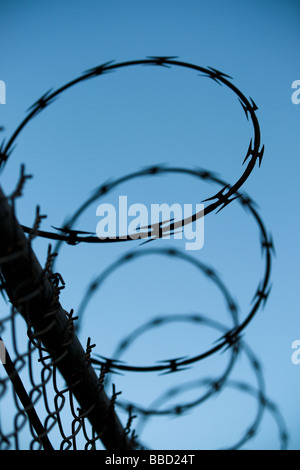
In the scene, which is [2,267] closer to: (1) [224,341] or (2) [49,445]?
(2) [49,445]

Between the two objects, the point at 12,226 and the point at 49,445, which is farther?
the point at 49,445

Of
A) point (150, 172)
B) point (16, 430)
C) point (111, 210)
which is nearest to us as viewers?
point (16, 430)

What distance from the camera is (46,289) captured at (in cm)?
175

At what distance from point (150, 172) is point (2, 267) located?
3.35 m

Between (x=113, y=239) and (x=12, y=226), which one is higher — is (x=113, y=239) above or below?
above

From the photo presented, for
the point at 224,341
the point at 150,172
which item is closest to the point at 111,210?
the point at 150,172

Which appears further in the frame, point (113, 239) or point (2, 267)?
point (113, 239)
